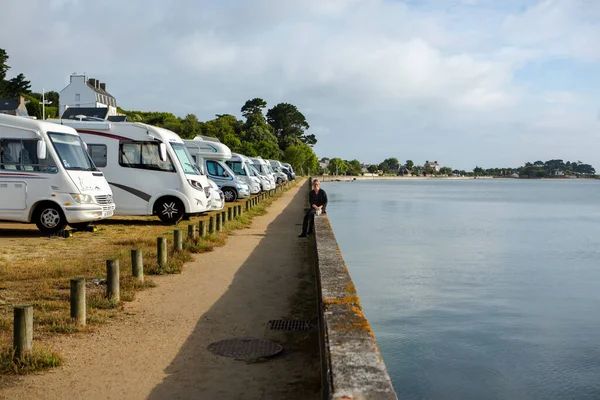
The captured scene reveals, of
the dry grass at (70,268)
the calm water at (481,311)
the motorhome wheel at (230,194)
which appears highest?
the motorhome wheel at (230,194)

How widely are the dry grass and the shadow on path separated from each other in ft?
4.39

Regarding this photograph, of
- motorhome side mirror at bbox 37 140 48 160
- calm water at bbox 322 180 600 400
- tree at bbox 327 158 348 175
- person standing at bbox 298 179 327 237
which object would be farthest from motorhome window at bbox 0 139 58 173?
tree at bbox 327 158 348 175

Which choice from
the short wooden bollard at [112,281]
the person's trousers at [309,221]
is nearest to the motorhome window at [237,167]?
the person's trousers at [309,221]

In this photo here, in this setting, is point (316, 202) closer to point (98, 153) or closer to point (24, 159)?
point (98, 153)

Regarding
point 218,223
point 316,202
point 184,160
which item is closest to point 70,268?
point 218,223

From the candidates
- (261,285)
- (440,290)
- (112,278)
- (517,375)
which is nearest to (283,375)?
(112,278)

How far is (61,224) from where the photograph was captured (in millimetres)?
15383

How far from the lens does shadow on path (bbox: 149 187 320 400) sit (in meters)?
5.66

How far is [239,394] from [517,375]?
613 cm

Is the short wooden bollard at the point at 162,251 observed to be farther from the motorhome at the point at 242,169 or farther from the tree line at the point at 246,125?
the tree line at the point at 246,125

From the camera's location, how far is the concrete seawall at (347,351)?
4.14 m

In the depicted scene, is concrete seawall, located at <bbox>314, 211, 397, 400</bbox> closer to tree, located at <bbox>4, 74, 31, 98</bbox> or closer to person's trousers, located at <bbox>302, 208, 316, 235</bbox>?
person's trousers, located at <bbox>302, 208, 316, 235</bbox>

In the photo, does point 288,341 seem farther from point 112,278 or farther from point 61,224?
point 61,224

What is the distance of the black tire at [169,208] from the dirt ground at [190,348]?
743 cm
